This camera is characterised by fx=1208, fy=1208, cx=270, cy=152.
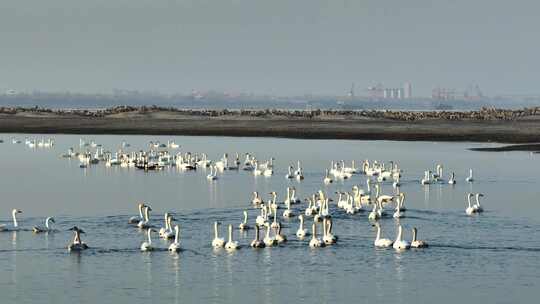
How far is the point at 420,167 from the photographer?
1801 inches

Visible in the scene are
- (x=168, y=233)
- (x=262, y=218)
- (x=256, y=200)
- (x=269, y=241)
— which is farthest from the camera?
(x=256, y=200)

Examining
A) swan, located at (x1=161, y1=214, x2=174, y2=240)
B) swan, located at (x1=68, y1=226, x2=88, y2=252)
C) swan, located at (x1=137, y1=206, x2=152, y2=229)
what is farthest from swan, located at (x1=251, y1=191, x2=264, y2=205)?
swan, located at (x1=68, y1=226, x2=88, y2=252)

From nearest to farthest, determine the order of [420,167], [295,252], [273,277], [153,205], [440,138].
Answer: [273,277], [295,252], [153,205], [420,167], [440,138]

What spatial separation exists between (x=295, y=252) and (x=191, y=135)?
47320mm

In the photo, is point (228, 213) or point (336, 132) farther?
point (336, 132)

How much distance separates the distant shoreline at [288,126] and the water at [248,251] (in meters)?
25.0

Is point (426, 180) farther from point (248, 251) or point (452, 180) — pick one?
point (248, 251)

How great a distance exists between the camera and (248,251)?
983 inches

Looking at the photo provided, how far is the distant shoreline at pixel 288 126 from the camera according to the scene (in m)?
67.8

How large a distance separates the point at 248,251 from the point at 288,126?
52062mm

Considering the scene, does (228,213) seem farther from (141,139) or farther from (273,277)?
(141,139)

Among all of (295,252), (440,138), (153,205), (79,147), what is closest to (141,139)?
(79,147)

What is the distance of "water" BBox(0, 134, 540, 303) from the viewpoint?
2094 centimetres

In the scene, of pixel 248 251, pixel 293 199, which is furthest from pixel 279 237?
pixel 293 199
